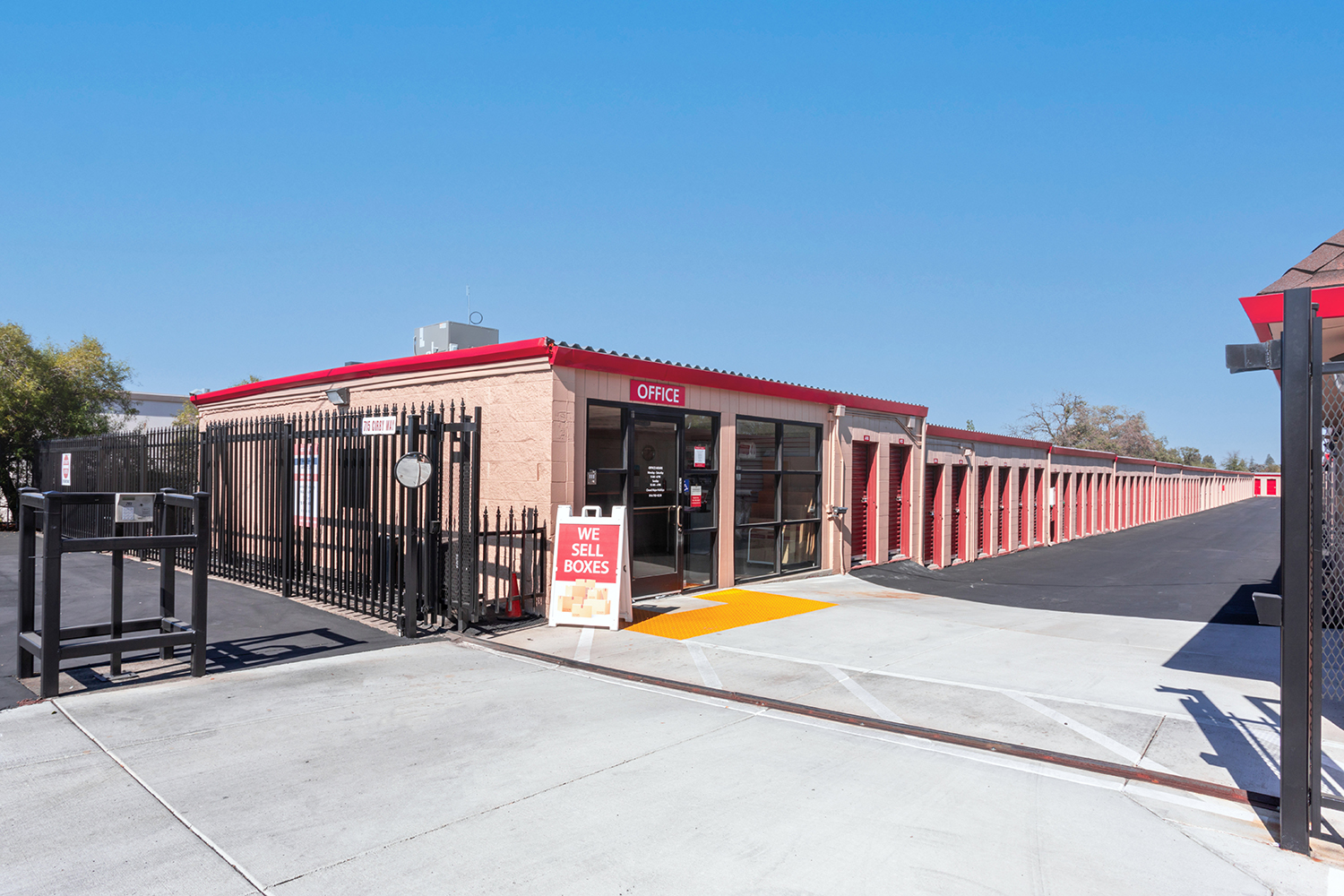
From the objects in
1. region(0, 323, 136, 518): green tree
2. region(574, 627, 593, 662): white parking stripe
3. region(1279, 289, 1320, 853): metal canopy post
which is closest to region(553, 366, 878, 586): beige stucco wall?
region(574, 627, 593, 662): white parking stripe

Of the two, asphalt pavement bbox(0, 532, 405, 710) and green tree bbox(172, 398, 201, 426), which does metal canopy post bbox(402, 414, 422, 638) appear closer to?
asphalt pavement bbox(0, 532, 405, 710)

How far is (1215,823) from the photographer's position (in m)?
3.94

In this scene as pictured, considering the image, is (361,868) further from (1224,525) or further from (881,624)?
(1224,525)

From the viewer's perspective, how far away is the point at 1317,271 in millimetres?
4441

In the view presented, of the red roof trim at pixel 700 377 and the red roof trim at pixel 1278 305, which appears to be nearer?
the red roof trim at pixel 1278 305

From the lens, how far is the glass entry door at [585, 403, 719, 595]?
32.9ft

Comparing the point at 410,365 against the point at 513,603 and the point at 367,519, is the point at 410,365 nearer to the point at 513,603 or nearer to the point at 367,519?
the point at 367,519

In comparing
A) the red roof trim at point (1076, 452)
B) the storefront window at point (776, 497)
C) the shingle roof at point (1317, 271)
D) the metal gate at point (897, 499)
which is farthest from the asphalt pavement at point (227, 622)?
the red roof trim at point (1076, 452)

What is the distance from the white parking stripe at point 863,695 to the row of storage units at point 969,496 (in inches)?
325

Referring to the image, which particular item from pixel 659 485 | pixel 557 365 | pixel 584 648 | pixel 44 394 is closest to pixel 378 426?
pixel 557 365

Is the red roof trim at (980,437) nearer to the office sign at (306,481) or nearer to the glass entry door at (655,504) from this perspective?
the glass entry door at (655,504)

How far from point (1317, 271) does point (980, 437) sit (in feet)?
56.2

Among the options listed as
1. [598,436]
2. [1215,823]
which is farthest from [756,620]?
[1215,823]

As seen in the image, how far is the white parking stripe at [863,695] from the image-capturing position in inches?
224
